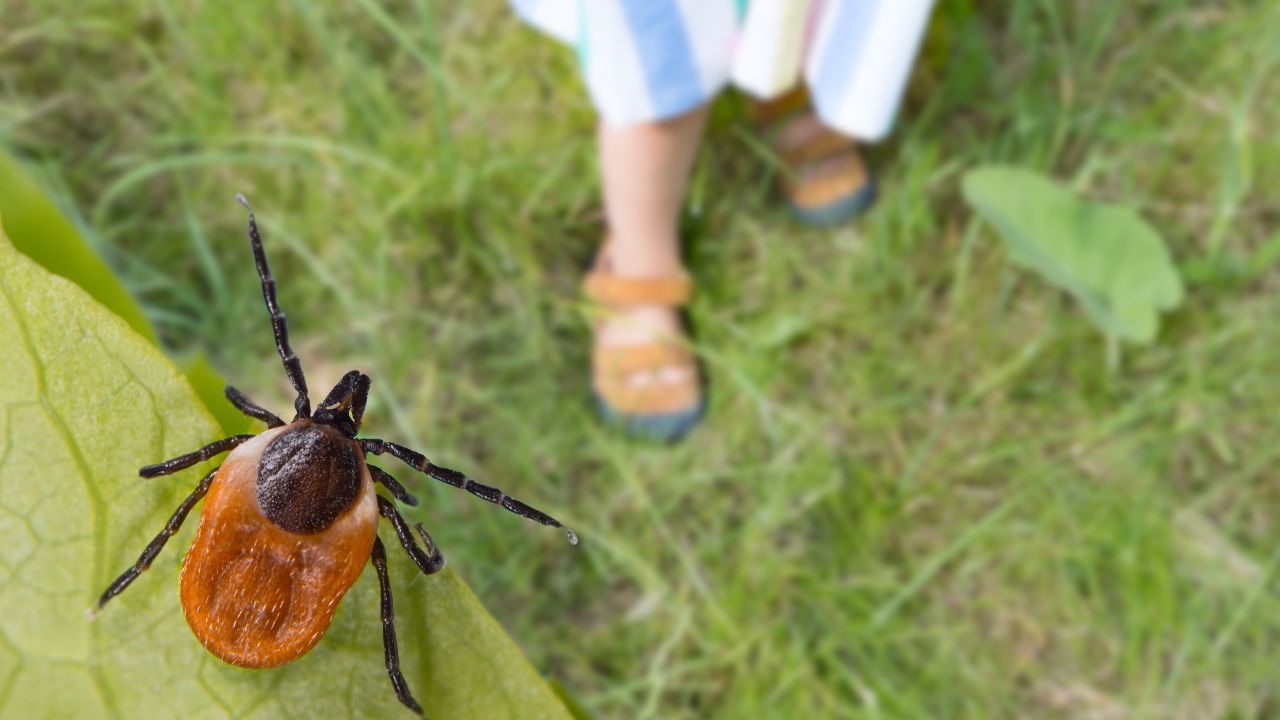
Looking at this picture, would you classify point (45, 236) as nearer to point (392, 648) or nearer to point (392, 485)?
point (392, 648)

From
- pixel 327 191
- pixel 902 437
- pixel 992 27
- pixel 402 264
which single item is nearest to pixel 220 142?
pixel 327 191

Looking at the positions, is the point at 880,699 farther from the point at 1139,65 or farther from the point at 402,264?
the point at 1139,65

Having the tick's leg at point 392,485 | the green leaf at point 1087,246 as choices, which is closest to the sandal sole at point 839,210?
the green leaf at point 1087,246

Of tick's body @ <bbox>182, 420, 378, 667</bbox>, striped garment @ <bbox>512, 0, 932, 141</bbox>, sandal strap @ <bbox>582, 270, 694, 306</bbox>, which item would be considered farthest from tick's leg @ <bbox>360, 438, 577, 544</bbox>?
sandal strap @ <bbox>582, 270, 694, 306</bbox>

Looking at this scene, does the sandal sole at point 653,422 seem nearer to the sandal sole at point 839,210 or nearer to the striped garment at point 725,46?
the sandal sole at point 839,210

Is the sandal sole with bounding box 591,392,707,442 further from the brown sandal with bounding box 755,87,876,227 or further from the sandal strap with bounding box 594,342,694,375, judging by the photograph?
the brown sandal with bounding box 755,87,876,227
